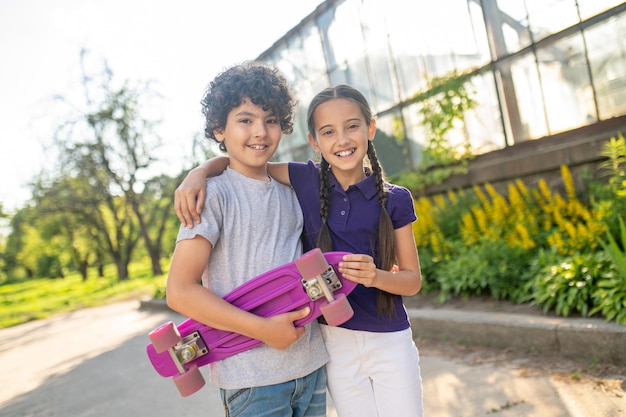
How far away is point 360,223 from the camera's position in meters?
1.86

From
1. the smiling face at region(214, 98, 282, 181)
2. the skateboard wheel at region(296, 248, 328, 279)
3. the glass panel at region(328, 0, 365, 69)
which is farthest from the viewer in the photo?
the glass panel at region(328, 0, 365, 69)

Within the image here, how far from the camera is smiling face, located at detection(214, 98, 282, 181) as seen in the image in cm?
171

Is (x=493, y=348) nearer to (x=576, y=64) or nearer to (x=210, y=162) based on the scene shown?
(x=210, y=162)

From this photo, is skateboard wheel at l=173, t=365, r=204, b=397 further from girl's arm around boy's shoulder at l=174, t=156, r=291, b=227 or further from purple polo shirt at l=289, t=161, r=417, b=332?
purple polo shirt at l=289, t=161, r=417, b=332

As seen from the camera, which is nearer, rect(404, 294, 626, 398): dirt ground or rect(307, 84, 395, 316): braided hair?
rect(307, 84, 395, 316): braided hair

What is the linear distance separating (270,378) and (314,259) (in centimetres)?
43

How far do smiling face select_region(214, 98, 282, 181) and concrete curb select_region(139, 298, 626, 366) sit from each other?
261 cm

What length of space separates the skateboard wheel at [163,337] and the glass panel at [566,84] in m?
6.65

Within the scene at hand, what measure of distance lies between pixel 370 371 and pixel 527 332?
88.9 inches

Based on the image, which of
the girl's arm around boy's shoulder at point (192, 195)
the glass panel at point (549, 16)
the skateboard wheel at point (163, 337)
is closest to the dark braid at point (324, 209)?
the girl's arm around boy's shoulder at point (192, 195)

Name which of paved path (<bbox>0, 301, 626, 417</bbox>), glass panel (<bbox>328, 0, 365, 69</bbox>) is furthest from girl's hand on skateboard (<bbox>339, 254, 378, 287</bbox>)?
glass panel (<bbox>328, 0, 365, 69</bbox>)

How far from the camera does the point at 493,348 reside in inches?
151

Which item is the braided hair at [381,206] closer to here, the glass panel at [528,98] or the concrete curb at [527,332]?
the concrete curb at [527,332]

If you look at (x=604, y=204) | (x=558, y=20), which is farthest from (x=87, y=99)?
(x=604, y=204)
